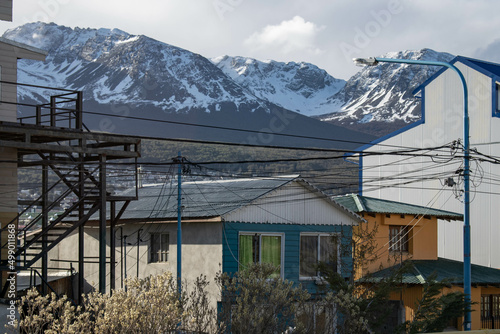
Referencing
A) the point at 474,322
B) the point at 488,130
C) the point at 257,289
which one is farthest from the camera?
the point at 488,130

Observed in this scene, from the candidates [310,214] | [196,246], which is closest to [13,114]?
[196,246]

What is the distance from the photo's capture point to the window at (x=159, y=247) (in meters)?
30.1

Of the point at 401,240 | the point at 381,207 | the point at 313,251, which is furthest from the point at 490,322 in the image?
the point at 313,251

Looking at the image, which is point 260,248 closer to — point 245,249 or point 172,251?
point 245,249

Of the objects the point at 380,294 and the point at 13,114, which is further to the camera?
the point at 13,114

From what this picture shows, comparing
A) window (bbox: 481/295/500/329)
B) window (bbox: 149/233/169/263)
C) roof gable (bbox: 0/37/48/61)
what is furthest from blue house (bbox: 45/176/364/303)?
roof gable (bbox: 0/37/48/61)

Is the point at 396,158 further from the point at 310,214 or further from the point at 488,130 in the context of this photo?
the point at 310,214

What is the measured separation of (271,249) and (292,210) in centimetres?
187

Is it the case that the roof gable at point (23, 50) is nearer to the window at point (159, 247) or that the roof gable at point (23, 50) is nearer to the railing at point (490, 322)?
the window at point (159, 247)

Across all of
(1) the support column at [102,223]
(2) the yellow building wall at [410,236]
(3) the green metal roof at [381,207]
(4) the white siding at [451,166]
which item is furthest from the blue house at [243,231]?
(4) the white siding at [451,166]

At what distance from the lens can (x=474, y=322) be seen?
102 feet

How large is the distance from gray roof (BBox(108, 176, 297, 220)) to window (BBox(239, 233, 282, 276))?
149cm

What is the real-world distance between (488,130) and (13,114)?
25.7 m

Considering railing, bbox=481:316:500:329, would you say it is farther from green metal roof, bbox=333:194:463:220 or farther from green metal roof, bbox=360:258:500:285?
green metal roof, bbox=333:194:463:220
